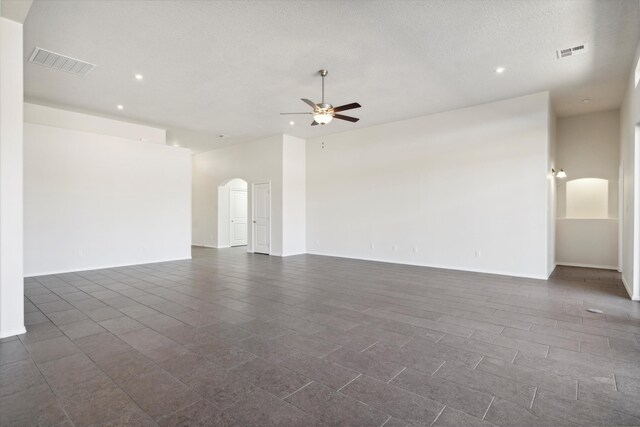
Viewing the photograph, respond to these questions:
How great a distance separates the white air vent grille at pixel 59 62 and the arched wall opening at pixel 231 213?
20.2 feet

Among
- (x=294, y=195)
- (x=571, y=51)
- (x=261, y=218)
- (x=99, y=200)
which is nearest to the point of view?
(x=571, y=51)

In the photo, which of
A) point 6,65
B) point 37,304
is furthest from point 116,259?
point 6,65

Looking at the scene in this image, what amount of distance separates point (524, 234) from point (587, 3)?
3959 mm

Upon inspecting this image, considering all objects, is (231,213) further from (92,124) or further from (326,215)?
(92,124)

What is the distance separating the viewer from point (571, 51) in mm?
4410

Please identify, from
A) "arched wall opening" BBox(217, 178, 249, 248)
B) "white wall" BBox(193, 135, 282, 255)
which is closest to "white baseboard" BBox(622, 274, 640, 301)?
"white wall" BBox(193, 135, 282, 255)

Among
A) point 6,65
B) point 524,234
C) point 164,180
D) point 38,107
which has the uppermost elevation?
point 38,107

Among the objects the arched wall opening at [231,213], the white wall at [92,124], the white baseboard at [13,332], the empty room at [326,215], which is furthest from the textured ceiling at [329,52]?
the arched wall opening at [231,213]

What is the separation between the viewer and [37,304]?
4.37 m

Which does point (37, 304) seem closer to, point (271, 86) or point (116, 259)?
point (116, 259)

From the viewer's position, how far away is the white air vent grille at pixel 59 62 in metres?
4.48

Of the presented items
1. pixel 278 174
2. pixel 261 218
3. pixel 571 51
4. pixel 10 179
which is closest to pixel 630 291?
pixel 571 51

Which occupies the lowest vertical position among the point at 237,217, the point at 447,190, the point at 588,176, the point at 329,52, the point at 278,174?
the point at 237,217

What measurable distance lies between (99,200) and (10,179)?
4.39 meters
